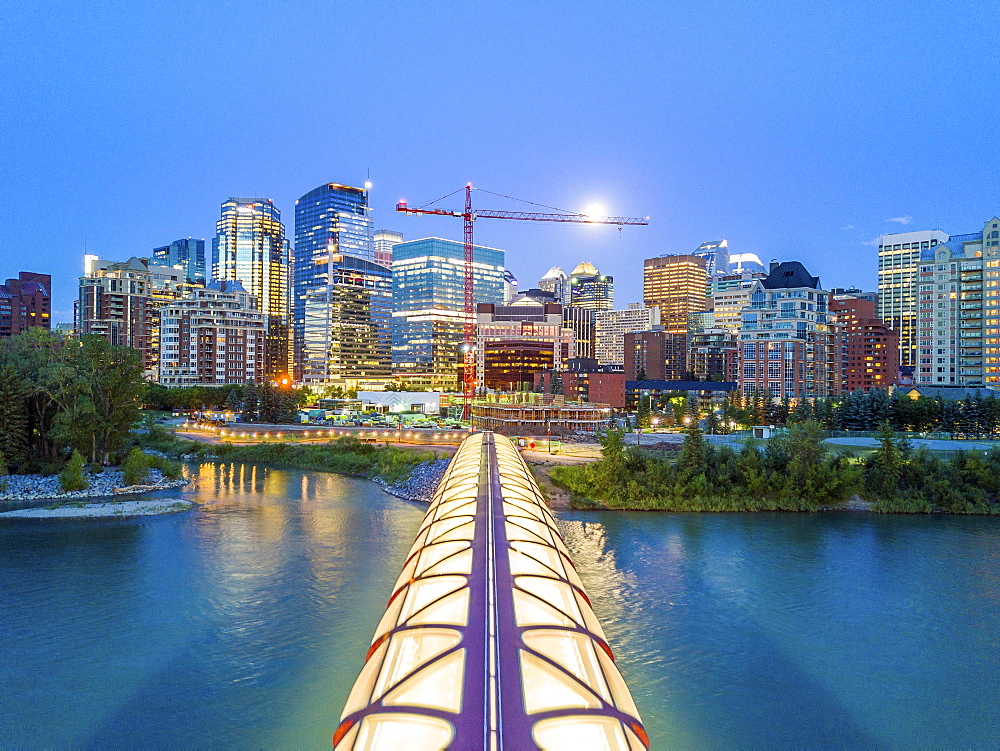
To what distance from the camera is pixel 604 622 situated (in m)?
16.6

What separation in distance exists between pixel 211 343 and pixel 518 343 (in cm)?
5993

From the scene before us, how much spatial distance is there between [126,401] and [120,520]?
13468 mm

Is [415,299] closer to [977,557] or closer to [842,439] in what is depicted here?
[842,439]

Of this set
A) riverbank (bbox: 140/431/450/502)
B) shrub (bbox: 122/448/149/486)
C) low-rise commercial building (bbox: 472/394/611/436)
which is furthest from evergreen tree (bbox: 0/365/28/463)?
low-rise commercial building (bbox: 472/394/611/436)

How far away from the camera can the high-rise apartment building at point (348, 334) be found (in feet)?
501

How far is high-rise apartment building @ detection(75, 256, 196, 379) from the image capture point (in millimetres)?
123188

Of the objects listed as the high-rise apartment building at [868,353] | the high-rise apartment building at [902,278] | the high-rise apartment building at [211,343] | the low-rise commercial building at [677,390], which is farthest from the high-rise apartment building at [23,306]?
the high-rise apartment building at [902,278]

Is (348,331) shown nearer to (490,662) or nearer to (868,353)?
(868,353)

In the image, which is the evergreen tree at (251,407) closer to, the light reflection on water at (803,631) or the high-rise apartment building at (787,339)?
the light reflection on water at (803,631)

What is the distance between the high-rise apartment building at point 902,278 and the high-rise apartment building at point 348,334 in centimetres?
13166

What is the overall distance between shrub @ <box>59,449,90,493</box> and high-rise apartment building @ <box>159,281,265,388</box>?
63.5 meters

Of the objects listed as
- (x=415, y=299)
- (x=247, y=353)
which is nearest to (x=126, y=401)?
(x=247, y=353)

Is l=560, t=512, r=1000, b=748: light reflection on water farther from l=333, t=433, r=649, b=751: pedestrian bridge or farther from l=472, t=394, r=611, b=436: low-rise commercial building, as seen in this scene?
l=472, t=394, r=611, b=436: low-rise commercial building

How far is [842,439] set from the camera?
49.3 metres
